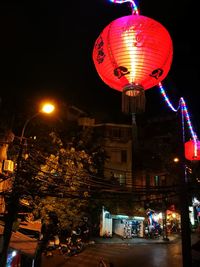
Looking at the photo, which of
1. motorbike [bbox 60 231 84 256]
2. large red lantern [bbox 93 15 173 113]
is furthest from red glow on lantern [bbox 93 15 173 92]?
motorbike [bbox 60 231 84 256]

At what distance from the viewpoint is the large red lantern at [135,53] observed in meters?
5.90

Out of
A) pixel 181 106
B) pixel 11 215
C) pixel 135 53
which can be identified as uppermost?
pixel 181 106

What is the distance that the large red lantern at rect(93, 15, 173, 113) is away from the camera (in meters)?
5.90

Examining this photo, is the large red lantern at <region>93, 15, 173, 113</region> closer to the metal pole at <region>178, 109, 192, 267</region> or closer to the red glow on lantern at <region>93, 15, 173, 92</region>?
the red glow on lantern at <region>93, 15, 173, 92</region>

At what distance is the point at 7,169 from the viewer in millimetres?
14484

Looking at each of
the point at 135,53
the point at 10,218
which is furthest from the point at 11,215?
the point at 135,53

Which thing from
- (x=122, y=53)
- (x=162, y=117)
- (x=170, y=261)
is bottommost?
(x=170, y=261)

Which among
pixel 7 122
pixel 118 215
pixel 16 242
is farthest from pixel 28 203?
pixel 118 215

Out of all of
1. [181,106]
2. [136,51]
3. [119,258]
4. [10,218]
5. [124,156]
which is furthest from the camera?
[124,156]

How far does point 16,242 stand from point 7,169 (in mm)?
3625

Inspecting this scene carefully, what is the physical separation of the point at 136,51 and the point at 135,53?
1.7 inches

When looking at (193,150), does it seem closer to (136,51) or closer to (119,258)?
(136,51)

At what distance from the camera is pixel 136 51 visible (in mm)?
5918

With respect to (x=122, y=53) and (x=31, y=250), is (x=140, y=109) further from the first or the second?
(x=31, y=250)
